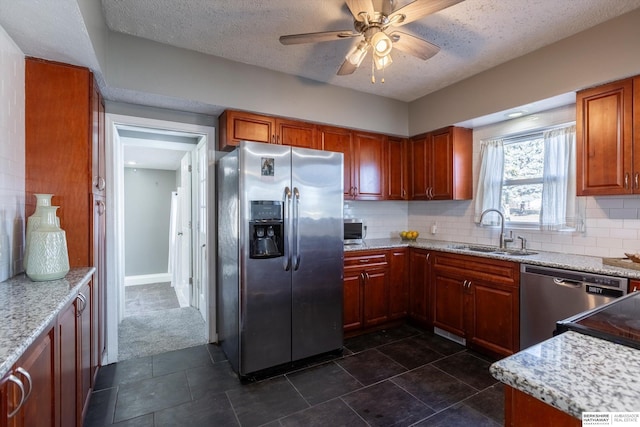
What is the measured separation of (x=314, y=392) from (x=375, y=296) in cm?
129

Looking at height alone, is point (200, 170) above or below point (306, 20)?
below

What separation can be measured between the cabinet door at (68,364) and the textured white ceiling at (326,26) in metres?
1.91

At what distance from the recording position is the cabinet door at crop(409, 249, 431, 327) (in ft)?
10.9

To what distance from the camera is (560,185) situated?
2.82m

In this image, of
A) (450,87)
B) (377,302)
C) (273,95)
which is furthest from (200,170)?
(450,87)

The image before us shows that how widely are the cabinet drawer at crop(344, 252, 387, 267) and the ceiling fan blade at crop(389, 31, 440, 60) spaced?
1.85m

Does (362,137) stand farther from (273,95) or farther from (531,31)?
(531,31)

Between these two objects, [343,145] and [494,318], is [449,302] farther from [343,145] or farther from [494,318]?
[343,145]

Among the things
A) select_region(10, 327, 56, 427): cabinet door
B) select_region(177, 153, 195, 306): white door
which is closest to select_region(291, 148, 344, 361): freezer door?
select_region(10, 327, 56, 427): cabinet door

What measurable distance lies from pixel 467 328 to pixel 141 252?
546 centimetres

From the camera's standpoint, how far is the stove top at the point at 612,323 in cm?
87

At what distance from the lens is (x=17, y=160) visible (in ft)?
5.97

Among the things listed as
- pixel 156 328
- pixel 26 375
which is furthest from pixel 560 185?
pixel 156 328

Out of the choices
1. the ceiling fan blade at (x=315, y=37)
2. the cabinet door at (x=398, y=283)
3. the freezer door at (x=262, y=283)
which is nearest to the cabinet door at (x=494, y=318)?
the cabinet door at (x=398, y=283)
